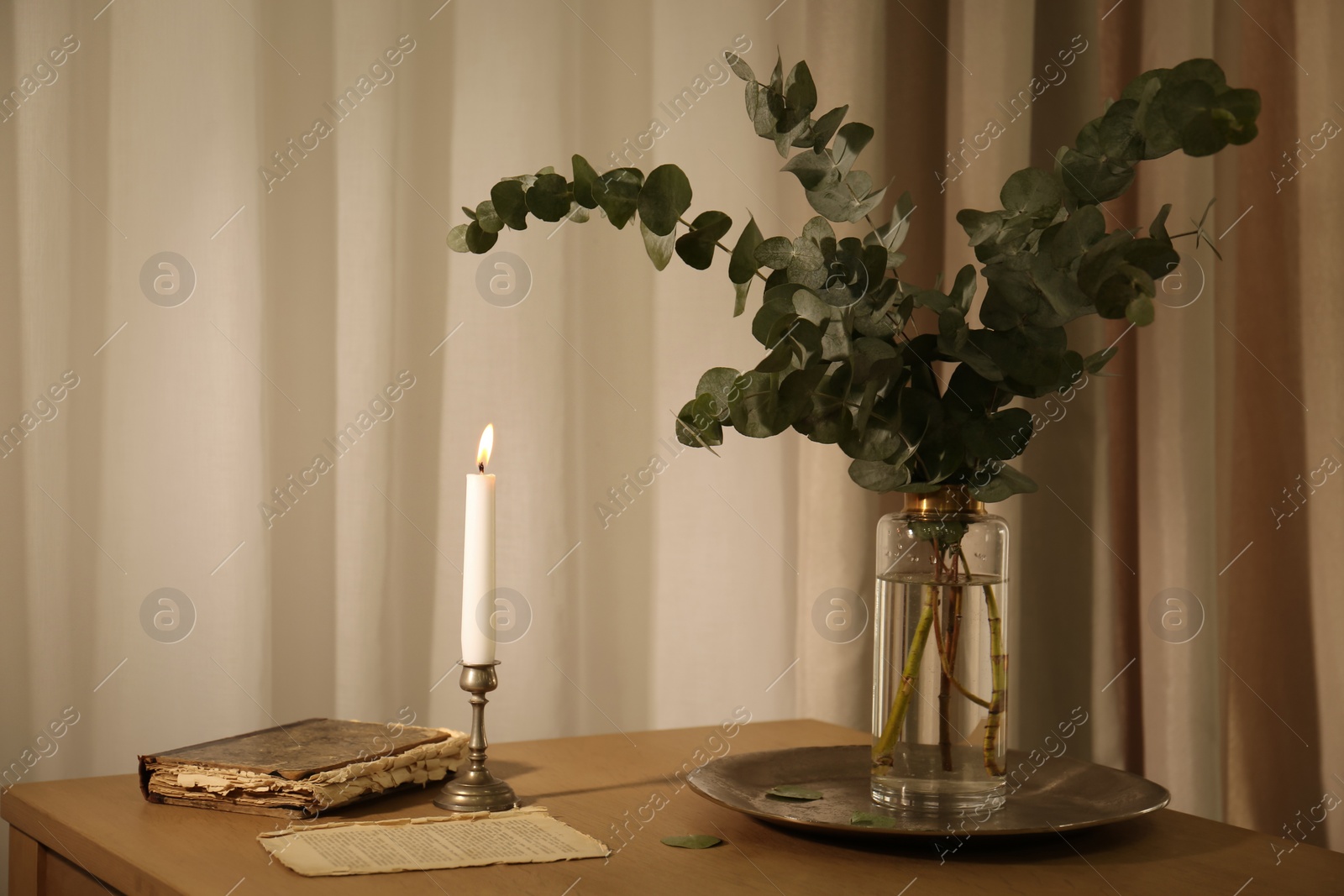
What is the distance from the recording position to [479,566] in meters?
0.88

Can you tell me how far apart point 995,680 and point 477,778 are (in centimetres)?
40

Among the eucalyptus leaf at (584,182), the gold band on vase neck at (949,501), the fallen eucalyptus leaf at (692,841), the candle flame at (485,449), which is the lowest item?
the fallen eucalyptus leaf at (692,841)

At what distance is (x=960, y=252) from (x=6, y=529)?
1.38m

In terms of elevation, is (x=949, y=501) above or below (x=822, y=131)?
below

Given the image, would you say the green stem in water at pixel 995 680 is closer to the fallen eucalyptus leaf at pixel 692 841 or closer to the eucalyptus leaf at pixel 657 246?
the fallen eucalyptus leaf at pixel 692 841

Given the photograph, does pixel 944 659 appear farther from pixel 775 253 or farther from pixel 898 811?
pixel 775 253

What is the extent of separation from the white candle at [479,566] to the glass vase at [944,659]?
293mm

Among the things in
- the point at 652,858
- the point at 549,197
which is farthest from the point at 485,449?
the point at 652,858

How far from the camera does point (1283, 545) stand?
166 cm

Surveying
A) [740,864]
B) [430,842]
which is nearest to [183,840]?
[430,842]

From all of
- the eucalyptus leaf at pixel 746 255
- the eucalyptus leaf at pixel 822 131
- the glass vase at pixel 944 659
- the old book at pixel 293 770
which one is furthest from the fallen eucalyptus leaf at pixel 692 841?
Result: the eucalyptus leaf at pixel 822 131

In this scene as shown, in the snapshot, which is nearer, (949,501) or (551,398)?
(949,501)

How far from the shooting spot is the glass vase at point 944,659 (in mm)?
819

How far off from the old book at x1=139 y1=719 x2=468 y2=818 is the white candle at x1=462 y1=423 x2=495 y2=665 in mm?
125
